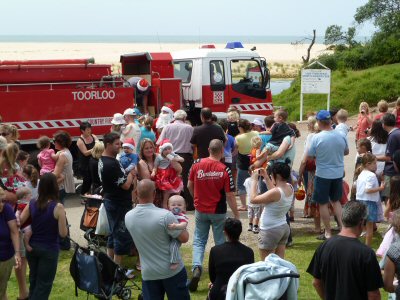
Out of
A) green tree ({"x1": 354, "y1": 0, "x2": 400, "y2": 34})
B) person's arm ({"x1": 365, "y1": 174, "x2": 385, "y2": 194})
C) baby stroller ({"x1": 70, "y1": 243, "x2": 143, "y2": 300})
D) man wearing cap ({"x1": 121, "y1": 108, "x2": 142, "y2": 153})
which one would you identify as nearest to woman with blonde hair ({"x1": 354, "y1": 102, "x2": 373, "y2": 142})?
man wearing cap ({"x1": 121, "y1": 108, "x2": 142, "y2": 153})

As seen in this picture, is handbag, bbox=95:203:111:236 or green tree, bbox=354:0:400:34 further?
green tree, bbox=354:0:400:34

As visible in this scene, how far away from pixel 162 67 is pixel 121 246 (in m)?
8.85

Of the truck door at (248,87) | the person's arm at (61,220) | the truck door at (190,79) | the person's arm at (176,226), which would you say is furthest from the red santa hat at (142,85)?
the person's arm at (176,226)

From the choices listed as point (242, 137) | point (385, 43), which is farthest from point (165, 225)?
point (385, 43)

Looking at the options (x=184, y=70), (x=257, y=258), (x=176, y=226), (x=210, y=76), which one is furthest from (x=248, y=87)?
(x=176, y=226)

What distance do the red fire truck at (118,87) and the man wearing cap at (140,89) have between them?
234mm

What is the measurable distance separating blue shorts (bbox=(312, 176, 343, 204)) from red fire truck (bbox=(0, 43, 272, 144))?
19.0ft

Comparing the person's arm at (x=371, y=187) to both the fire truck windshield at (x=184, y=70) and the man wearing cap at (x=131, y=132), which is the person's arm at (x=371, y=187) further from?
the fire truck windshield at (x=184, y=70)

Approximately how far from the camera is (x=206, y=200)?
8594 millimetres

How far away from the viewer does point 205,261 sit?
9.66 m

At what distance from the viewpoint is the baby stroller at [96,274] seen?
7586mm

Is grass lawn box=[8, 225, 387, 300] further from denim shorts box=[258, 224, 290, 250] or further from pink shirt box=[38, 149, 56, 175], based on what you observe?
pink shirt box=[38, 149, 56, 175]

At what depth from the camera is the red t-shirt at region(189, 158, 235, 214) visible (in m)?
8.52

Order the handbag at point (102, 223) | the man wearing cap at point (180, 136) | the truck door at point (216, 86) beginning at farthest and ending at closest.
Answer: the truck door at point (216, 86)
the man wearing cap at point (180, 136)
the handbag at point (102, 223)
